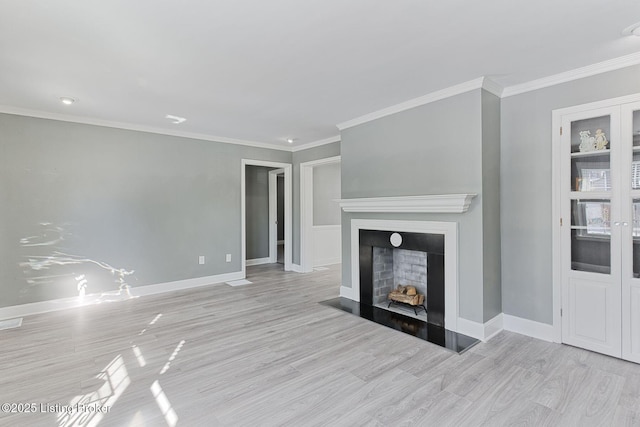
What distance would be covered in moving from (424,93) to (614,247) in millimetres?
2134

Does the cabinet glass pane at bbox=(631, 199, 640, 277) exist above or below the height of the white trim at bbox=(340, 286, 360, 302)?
above

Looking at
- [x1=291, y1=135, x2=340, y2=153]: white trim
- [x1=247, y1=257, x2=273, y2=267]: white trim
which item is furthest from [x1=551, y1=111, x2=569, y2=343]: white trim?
[x1=247, y1=257, x2=273, y2=267]: white trim

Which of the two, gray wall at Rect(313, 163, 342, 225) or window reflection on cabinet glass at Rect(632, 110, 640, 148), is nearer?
window reflection on cabinet glass at Rect(632, 110, 640, 148)

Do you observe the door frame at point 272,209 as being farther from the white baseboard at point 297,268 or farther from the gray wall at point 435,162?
the gray wall at point 435,162

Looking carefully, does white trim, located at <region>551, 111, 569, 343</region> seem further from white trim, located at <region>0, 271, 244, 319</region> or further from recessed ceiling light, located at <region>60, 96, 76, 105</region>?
recessed ceiling light, located at <region>60, 96, 76, 105</region>

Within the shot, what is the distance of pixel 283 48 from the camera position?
235 centimetres

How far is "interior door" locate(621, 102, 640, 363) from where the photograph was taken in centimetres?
251

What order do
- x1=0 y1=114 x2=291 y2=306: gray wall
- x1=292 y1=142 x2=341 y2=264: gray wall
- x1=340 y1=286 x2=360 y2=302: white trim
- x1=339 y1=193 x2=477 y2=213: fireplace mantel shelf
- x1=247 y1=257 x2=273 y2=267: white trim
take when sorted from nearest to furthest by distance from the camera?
1. x1=339 y1=193 x2=477 y2=213: fireplace mantel shelf
2. x1=0 y1=114 x2=291 y2=306: gray wall
3. x1=340 y1=286 x2=360 y2=302: white trim
4. x1=292 y1=142 x2=341 y2=264: gray wall
5. x1=247 y1=257 x2=273 y2=267: white trim

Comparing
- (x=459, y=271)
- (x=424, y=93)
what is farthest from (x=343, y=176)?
(x=459, y=271)

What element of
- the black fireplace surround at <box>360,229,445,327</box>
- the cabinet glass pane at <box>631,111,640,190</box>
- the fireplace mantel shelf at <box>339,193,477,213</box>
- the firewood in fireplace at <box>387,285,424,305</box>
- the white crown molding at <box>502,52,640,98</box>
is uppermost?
the white crown molding at <box>502,52,640,98</box>

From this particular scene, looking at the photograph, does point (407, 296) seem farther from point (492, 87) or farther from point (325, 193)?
point (325, 193)

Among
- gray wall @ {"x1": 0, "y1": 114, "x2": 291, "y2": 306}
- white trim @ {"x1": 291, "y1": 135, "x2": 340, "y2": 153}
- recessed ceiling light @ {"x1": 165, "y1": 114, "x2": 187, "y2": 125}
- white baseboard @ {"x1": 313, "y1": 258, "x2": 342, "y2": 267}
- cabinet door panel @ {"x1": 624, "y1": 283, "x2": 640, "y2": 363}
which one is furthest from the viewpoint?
white baseboard @ {"x1": 313, "y1": 258, "x2": 342, "y2": 267}

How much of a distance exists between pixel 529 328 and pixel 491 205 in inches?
48.5

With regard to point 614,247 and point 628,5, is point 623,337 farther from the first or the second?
point 628,5
